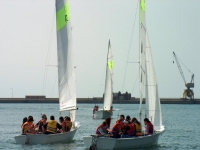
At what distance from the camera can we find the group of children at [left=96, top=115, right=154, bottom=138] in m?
33.5

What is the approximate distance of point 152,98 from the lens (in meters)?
39.1

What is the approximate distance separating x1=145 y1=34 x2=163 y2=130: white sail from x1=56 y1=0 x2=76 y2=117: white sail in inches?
214

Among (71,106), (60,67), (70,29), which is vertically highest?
(70,29)

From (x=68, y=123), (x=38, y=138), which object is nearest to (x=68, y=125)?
(x=68, y=123)

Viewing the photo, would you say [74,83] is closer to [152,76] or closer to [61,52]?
[61,52]

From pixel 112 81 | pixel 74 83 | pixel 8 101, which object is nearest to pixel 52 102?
pixel 8 101

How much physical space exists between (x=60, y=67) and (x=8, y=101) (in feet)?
526

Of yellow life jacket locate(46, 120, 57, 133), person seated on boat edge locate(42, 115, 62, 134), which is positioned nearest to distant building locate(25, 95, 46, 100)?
person seated on boat edge locate(42, 115, 62, 134)

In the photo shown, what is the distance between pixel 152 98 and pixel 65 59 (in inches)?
265

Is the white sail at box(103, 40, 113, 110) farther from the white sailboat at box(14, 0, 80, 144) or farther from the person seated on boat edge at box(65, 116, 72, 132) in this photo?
the person seated on boat edge at box(65, 116, 72, 132)

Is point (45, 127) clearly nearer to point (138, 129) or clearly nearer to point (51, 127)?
point (51, 127)

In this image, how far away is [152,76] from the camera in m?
39.6

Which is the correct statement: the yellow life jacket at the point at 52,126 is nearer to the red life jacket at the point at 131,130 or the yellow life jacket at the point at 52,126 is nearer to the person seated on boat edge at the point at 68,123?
the person seated on boat edge at the point at 68,123

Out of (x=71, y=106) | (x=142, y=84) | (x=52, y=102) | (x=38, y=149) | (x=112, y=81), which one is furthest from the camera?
(x=52, y=102)
